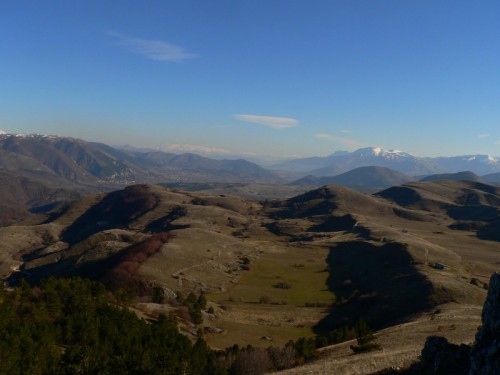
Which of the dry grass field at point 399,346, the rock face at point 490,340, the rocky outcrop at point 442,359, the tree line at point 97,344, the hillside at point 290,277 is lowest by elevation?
the hillside at point 290,277

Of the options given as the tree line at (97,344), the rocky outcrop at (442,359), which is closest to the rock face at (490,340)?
the rocky outcrop at (442,359)

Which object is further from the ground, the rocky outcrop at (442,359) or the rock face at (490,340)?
the rock face at (490,340)

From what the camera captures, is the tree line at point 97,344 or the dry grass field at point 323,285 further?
the dry grass field at point 323,285

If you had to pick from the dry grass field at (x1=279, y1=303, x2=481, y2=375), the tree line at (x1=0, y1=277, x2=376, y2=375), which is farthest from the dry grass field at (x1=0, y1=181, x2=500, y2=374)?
the tree line at (x1=0, y1=277, x2=376, y2=375)

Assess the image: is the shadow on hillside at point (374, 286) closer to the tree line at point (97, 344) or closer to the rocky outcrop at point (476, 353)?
the tree line at point (97, 344)

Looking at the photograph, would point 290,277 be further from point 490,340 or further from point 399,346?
point 490,340
